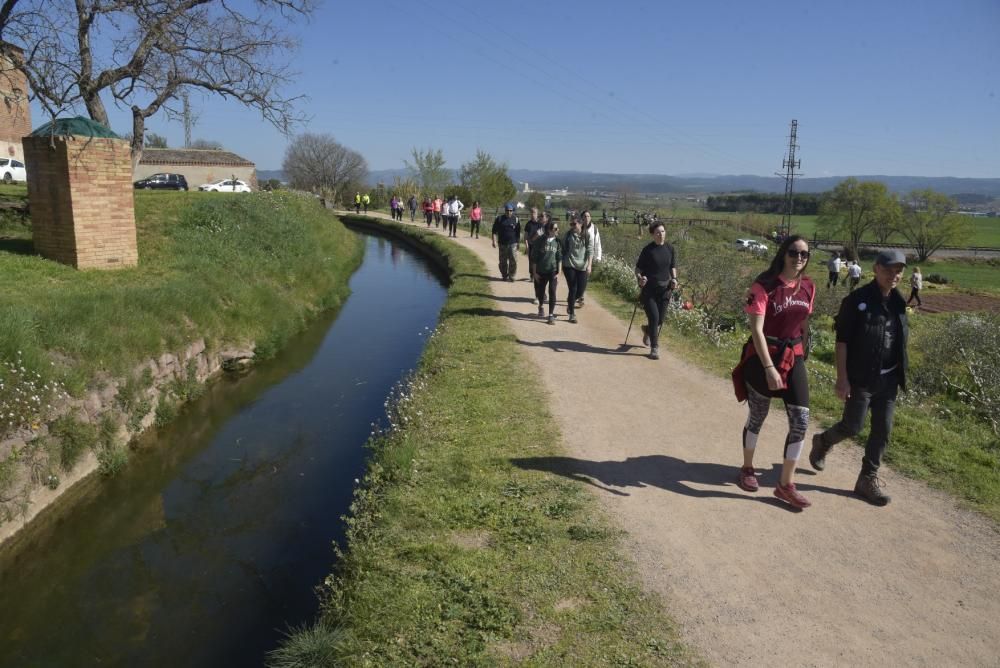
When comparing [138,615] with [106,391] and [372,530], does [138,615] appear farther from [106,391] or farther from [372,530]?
[106,391]

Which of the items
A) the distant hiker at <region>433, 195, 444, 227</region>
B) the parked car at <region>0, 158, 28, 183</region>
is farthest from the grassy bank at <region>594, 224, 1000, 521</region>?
the parked car at <region>0, 158, 28, 183</region>

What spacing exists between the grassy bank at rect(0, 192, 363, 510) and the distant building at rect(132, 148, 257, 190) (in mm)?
33802

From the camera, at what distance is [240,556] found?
5.92 metres

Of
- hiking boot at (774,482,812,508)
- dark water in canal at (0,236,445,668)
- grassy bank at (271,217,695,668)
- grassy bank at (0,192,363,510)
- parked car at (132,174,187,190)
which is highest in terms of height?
parked car at (132,174,187,190)

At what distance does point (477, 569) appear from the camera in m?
4.36

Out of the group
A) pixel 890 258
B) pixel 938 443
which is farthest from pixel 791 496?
pixel 938 443

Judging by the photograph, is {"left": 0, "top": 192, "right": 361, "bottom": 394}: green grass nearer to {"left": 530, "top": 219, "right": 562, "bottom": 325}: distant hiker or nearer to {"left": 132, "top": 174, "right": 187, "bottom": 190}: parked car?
{"left": 530, "top": 219, "right": 562, "bottom": 325}: distant hiker

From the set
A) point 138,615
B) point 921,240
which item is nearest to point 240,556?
point 138,615

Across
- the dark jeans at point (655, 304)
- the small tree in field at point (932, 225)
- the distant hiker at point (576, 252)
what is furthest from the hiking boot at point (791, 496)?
the small tree in field at point (932, 225)

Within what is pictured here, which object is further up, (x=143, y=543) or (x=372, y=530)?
(x=372, y=530)

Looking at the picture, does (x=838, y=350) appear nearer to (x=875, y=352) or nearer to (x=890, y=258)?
(x=875, y=352)

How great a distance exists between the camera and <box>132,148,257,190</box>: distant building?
1959 inches

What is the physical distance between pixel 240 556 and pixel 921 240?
79736 millimetres

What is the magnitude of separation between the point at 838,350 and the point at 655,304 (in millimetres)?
4190
